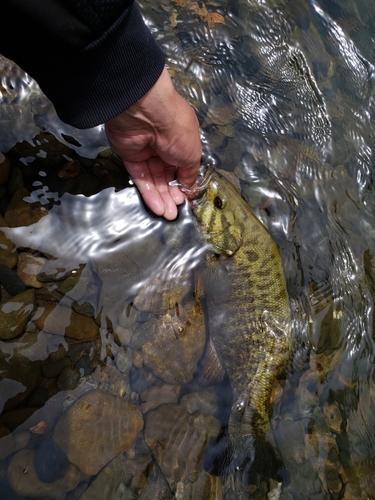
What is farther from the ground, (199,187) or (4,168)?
(199,187)

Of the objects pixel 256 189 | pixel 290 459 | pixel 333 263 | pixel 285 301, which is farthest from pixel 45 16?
pixel 290 459

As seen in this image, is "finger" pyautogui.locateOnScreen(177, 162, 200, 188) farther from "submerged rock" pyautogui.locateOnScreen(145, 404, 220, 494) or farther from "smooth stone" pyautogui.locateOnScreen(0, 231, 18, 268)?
"submerged rock" pyautogui.locateOnScreen(145, 404, 220, 494)

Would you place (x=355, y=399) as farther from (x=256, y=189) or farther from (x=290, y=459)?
(x=256, y=189)

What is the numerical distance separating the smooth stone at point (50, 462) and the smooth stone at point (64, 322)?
3.14 feet

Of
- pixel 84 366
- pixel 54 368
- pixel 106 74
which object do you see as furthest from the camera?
pixel 84 366

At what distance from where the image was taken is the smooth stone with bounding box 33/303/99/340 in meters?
3.98

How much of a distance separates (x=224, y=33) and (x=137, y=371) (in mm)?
4269

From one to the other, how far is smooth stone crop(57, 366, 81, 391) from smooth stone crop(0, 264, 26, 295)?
873mm

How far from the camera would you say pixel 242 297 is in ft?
14.4

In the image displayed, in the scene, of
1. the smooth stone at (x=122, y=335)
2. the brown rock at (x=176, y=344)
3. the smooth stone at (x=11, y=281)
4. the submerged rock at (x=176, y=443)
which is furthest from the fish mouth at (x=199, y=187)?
the submerged rock at (x=176, y=443)

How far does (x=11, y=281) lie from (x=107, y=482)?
2.02 metres

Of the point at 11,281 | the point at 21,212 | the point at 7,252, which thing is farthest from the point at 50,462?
the point at 21,212

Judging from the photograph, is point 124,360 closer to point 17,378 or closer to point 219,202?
point 17,378

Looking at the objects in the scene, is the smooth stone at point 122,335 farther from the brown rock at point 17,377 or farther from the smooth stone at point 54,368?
the brown rock at point 17,377
